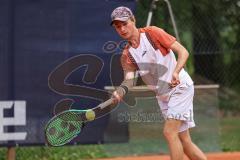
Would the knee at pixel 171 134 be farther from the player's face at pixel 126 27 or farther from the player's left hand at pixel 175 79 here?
the player's face at pixel 126 27

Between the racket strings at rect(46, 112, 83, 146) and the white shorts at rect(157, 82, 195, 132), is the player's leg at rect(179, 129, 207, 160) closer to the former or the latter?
the white shorts at rect(157, 82, 195, 132)

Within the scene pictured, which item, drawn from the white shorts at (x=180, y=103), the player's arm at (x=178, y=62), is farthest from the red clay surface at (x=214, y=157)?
the player's arm at (x=178, y=62)

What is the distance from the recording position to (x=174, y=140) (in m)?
6.39

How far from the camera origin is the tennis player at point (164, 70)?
637 cm

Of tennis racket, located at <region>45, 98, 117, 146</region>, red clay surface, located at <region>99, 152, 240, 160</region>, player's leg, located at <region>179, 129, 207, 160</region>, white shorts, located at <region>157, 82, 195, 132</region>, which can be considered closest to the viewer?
white shorts, located at <region>157, 82, 195, 132</region>

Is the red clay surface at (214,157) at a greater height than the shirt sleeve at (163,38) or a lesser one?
lesser

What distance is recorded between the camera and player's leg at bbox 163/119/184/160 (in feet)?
20.9

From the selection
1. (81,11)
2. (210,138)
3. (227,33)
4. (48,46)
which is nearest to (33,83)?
(48,46)

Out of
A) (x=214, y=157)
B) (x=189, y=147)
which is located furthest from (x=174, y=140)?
(x=214, y=157)

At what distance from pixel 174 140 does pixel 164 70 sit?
63 centimetres

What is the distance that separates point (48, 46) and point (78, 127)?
103 centimetres

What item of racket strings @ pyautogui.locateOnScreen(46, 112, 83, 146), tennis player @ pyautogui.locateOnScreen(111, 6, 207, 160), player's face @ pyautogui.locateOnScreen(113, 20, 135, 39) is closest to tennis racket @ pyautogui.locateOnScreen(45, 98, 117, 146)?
racket strings @ pyautogui.locateOnScreen(46, 112, 83, 146)

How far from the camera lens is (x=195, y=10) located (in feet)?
31.1

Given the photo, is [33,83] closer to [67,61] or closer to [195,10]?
[67,61]
